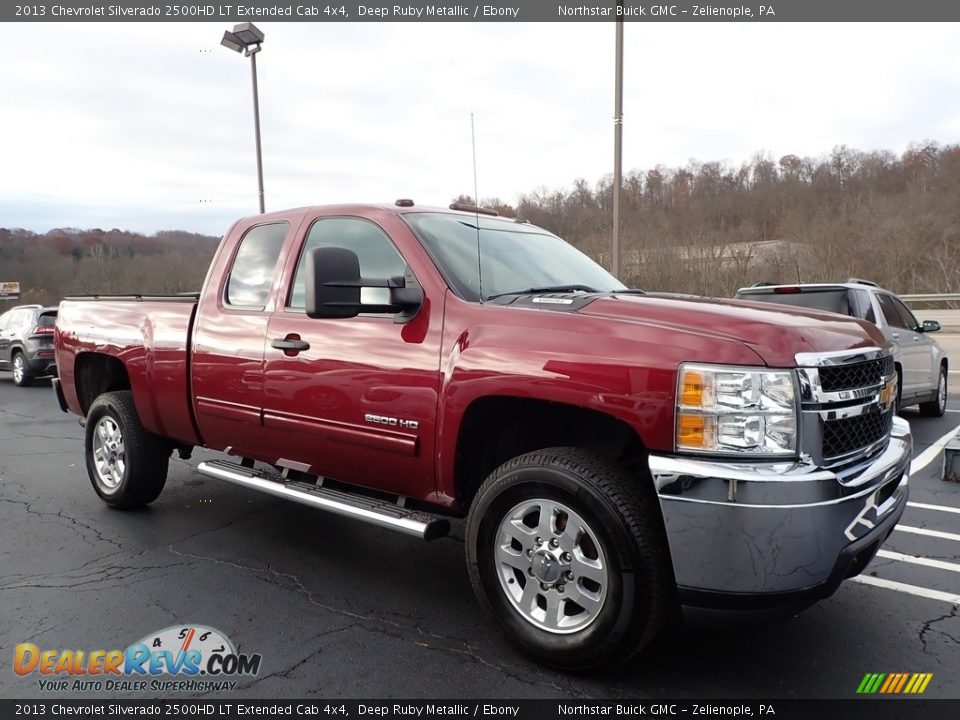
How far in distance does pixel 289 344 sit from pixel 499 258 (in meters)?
1.22

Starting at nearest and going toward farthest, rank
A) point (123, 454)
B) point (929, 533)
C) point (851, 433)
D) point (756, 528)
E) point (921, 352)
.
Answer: point (756, 528)
point (851, 433)
point (929, 533)
point (123, 454)
point (921, 352)

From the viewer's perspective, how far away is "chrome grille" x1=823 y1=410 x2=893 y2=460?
105 inches

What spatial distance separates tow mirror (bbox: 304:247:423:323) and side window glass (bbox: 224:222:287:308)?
105cm

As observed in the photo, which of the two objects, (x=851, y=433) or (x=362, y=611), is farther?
(x=362, y=611)

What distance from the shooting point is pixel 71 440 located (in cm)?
856

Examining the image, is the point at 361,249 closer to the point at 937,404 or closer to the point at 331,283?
the point at 331,283

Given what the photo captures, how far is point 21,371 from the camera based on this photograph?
15.8 meters

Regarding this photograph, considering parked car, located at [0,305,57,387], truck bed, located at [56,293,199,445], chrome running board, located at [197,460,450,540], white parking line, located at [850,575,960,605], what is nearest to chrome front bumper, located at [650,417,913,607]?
chrome running board, located at [197,460,450,540]

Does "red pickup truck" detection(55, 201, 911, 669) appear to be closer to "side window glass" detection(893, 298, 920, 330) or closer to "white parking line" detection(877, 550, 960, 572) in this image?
"white parking line" detection(877, 550, 960, 572)

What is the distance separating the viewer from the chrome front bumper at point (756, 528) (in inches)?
96.1

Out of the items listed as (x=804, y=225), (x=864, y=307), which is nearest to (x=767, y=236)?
(x=804, y=225)

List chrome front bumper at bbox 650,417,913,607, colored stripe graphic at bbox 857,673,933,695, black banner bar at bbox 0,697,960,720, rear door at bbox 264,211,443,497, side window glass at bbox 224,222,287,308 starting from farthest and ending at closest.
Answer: side window glass at bbox 224,222,287,308 < rear door at bbox 264,211,443,497 < colored stripe graphic at bbox 857,673,933,695 < black banner bar at bbox 0,697,960,720 < chrome front bumper at bbox 650,417,913,607

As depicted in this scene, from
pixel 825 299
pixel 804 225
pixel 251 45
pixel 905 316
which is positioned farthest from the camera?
pixel 804 225

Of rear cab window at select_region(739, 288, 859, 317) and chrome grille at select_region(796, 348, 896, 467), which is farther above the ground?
rear cab window at select_region(739, 288, 859, 317)
